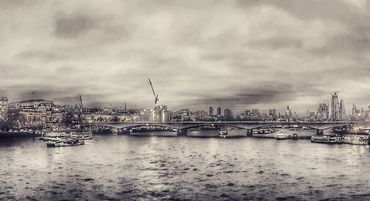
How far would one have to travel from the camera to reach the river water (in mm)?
54594

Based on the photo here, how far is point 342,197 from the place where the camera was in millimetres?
52250

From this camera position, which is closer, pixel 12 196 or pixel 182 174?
pixel 12 196

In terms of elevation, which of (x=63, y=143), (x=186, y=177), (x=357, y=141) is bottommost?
(x=186, y=177)

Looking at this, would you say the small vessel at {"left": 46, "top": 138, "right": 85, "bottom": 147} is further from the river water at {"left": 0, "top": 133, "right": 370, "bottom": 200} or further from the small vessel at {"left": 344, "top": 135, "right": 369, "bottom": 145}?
the small vessel at {"left": 344, "top": 135, "right": 369, "bottom": 145}

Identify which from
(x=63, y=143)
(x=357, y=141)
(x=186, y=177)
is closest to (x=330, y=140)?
(x=357, y=141)

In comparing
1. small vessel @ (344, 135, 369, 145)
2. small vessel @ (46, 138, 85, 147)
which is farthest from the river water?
small vessel @ (344, 135, 369, 145)

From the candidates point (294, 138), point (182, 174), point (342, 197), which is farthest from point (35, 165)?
point (294, 138)

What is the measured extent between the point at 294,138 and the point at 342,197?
4710 inches

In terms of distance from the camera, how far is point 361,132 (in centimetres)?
18450

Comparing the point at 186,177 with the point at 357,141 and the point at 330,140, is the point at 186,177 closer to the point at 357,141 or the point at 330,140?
the point at 357,141

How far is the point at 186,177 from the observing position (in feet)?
224

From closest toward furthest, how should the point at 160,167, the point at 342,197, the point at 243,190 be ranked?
the point at 342,197, the point at 243,190, the point at 160,167

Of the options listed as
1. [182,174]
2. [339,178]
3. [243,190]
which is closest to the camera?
[243,190]

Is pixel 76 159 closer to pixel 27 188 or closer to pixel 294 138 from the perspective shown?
pixel 27 188
